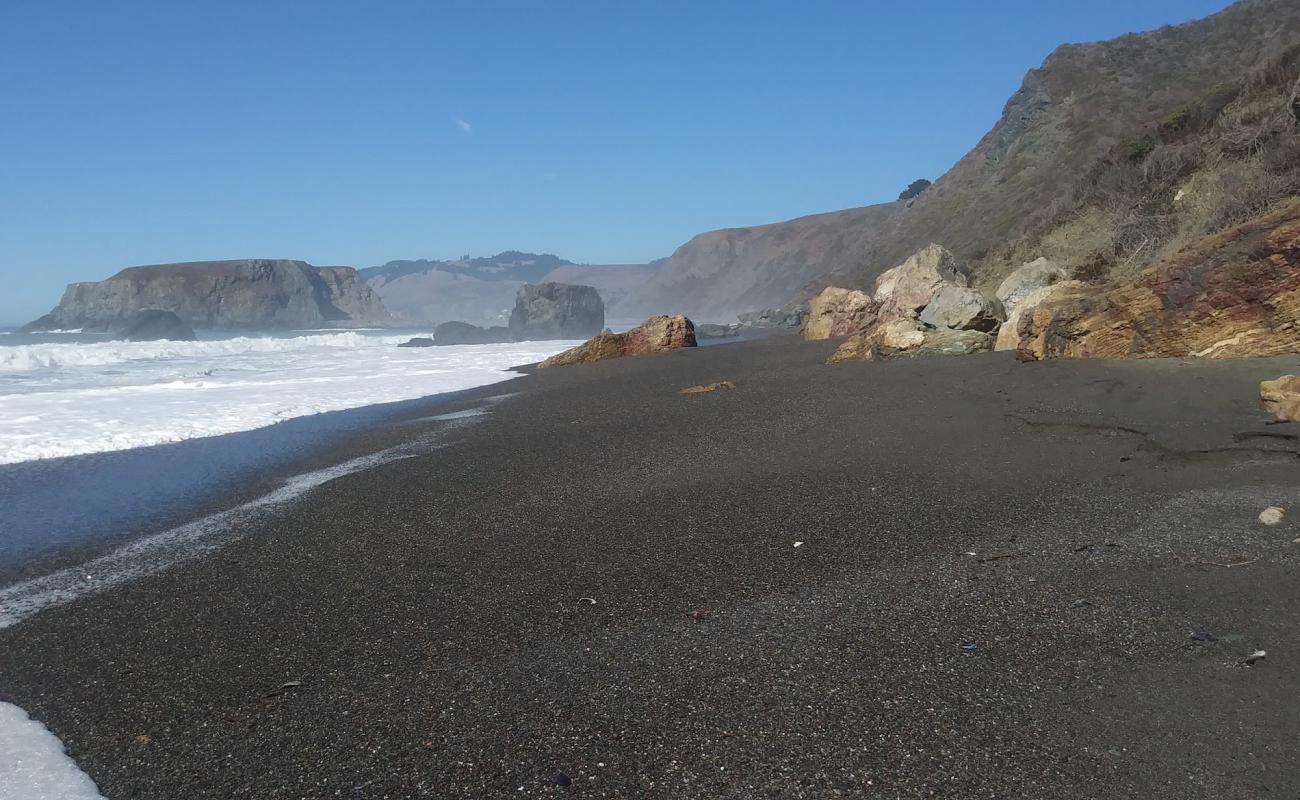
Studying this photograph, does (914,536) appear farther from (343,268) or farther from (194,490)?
(343,268)

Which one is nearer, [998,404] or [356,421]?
[998,404]

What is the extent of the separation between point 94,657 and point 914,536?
4066mm

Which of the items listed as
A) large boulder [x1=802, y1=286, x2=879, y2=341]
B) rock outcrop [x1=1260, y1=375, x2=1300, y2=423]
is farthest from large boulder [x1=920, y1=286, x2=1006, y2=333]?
large boulder [x1=802, y1=286, x2=879, y2=341]

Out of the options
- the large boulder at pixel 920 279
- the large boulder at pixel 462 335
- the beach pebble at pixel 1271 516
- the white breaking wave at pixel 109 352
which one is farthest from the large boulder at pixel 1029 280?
the large boulder at pixel 462 335

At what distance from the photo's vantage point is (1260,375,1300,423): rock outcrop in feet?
17.8

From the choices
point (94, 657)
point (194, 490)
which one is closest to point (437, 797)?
point (94, 657)

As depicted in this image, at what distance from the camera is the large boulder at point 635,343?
784 inches

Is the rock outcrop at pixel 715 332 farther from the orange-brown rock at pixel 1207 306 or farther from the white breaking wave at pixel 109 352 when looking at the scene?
the orange-brown rock at pixel 1207 306

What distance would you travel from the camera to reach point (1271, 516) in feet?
13.1

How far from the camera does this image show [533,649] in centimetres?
324

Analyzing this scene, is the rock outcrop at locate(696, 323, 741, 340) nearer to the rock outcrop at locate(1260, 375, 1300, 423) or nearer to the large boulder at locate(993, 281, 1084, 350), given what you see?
the large boulder at locate(993, 281, 1084, 350)

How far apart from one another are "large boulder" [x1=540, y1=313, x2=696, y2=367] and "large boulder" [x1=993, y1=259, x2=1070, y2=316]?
857 cm

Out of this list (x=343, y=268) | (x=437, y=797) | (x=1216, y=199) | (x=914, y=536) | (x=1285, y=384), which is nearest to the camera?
(x=437, y=797)

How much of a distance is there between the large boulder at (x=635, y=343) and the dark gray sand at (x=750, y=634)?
44.3ft
